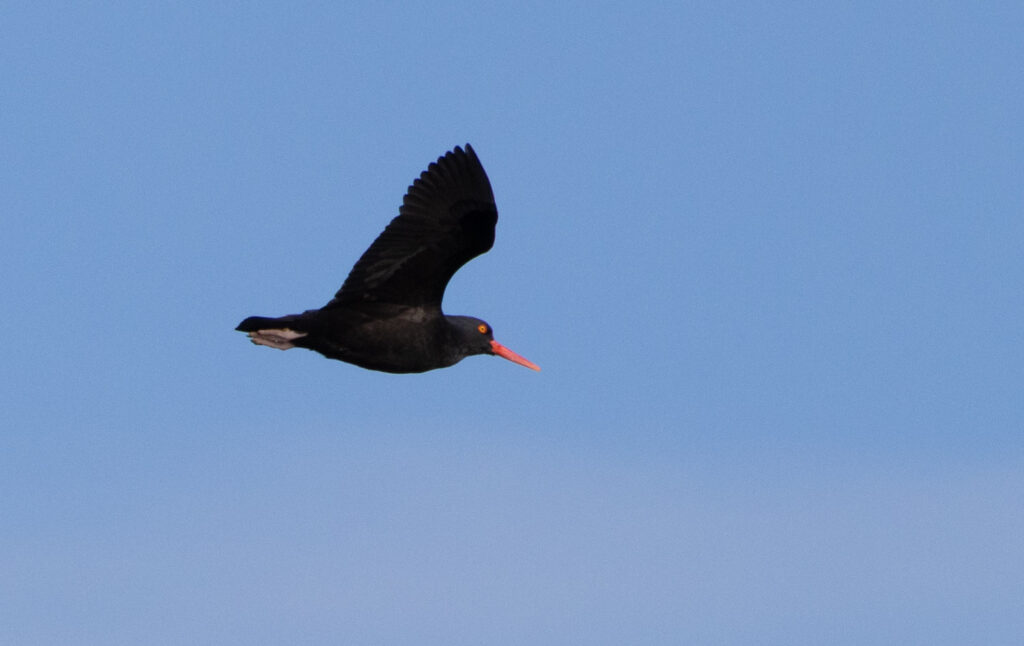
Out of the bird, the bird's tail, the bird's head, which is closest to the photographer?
the bird's tail

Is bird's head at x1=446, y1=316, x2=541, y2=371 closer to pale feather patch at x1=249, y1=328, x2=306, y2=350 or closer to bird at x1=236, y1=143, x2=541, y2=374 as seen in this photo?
bird at x1=236, y1=143, x2=541, y2=374

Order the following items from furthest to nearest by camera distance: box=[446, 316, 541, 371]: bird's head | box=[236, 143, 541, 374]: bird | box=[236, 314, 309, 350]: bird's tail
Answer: box=[446, 316, 541, 371]: bird's head → box=[236, 143, 541, 374]: bird → box=[236, 314, 309, 350]: bird's tail

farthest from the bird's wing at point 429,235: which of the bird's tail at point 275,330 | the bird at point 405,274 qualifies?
the bird's tail at point 275,330

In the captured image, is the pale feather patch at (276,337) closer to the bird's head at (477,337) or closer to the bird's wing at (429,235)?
the bird's wing at (429,235)

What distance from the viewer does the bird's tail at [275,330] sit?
10.4 metres

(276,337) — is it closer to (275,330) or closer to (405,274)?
(275,330)

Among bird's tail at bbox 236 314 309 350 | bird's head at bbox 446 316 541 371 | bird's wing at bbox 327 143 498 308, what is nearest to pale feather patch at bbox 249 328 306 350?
bird's tail at bbox 236 314 309 350

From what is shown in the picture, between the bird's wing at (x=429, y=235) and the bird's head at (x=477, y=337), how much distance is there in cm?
62

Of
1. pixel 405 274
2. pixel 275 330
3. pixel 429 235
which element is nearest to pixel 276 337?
pixel 275 330

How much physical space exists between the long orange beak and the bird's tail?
184 centimetres

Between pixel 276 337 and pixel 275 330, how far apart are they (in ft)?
0.28

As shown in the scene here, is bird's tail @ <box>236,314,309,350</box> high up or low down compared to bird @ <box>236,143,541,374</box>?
down

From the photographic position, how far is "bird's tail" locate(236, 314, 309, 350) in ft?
34.0

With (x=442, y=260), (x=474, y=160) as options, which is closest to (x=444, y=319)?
(x=442, y=260)
